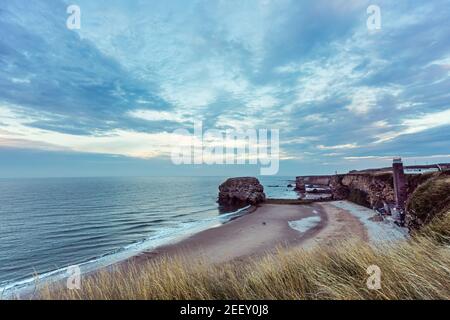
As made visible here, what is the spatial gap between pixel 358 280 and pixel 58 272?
16.4 meters

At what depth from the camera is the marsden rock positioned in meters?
49.7

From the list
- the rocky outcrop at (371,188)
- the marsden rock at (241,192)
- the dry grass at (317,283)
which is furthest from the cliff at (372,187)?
→ the marsden rock at (241,192)

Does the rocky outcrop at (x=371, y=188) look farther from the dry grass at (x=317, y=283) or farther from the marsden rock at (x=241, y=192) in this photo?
the dry grass at (x=317, y=283)

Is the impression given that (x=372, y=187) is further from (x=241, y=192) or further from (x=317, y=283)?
(x=317, y=283)

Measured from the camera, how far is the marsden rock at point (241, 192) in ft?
163

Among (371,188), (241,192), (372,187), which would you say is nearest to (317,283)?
(372,187)

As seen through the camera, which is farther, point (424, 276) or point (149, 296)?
point (149, 296)

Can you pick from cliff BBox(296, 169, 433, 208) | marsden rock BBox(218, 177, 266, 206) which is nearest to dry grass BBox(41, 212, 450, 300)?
cliff BBox(296, 169, 433, 208)

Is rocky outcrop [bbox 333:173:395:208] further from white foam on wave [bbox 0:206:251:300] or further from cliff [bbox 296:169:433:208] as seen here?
white foam on wave [bbox 0:206:251:300]
